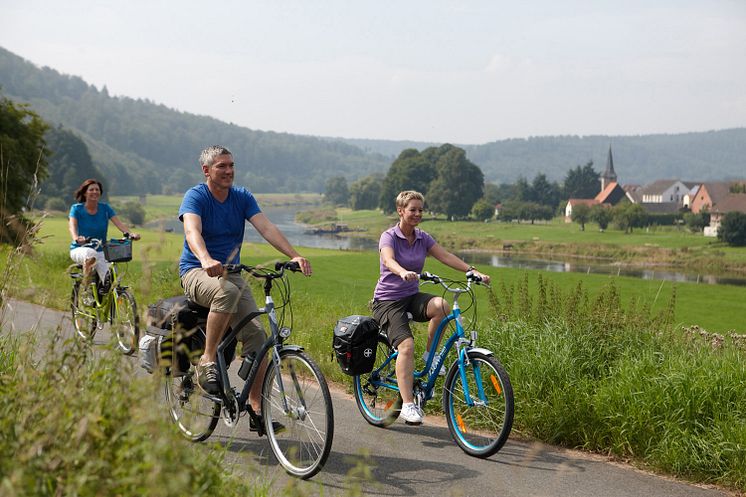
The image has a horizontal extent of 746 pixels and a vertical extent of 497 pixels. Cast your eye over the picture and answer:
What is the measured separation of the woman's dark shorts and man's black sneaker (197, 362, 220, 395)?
54.9 inches

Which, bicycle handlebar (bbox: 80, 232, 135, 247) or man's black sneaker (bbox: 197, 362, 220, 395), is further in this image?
bicycle handlebar (bbox: 80, 232, 135, 247)

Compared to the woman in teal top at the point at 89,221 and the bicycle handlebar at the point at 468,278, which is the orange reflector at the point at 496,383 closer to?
the bicycle handlebar at the point at 468,278

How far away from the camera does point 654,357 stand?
6.50 metres

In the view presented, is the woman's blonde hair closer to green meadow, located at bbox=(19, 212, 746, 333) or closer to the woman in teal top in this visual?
green meadow, located at bbox=(19, 212, 746, 333)

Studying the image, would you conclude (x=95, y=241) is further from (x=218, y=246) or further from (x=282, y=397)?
(x=282, y=397)

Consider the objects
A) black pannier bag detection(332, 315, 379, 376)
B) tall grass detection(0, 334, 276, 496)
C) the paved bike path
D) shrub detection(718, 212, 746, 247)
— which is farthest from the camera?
shrub detection(718, 212, 746, 247)

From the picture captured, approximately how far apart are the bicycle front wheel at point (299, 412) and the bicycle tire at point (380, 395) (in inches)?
48.4

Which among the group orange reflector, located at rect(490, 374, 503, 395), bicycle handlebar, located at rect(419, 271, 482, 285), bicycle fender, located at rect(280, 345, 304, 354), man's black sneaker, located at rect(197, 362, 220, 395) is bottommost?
man's black sneaker, located at rect(197, 362, 220, 395)

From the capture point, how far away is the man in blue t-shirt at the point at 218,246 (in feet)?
17.3

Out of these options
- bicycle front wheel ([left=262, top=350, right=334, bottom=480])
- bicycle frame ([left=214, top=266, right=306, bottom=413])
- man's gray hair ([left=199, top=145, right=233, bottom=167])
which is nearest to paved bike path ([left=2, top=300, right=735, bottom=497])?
bicycle front wheel ([left=262, top=350, right=334, bottom=480])

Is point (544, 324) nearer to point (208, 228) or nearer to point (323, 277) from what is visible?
point (208, 228)

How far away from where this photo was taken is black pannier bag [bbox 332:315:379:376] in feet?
20.2

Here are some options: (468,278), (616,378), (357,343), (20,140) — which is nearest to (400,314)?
(357,343)

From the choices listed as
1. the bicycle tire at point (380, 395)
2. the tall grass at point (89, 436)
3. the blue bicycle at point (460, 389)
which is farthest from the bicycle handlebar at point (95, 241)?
the tall grass at point (89, 436)
